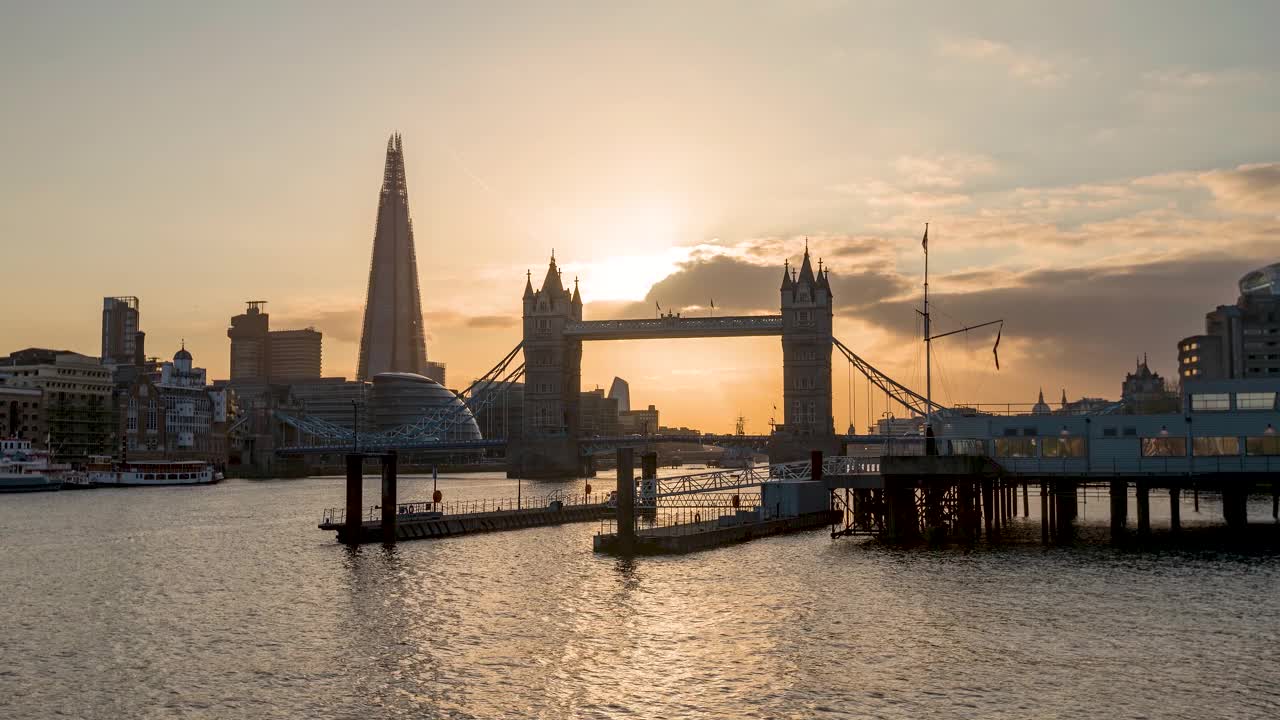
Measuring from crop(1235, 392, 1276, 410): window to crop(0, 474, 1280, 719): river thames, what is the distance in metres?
12.8

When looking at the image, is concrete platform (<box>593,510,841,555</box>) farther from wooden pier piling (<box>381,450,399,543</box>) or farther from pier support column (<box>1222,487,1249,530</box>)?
pier support column (<box>1222,487,1249,530</box>)

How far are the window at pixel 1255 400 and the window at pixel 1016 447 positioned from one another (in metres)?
14.4

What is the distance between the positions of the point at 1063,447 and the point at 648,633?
47.0 metres

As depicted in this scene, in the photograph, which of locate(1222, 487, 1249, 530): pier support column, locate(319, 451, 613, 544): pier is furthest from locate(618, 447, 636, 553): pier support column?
locate(1222, 487, 1249, 530): pier support column

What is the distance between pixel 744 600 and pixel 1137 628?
18165 millimetres

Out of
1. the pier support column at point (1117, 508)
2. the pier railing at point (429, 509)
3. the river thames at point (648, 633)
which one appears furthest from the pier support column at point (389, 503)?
the pier support column at point (1117, 508)

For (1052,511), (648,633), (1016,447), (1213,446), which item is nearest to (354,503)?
(648,633)

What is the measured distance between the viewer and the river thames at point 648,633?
42031 millimetres

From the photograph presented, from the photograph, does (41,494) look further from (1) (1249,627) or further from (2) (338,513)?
(1) (1249,627)

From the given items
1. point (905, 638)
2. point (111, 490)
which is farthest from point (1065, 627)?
point (111, 490)

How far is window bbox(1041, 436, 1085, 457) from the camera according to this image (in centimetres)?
8888

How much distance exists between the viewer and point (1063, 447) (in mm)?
89188

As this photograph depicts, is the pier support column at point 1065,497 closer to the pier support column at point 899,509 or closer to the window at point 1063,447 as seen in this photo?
the window at point 1063,447

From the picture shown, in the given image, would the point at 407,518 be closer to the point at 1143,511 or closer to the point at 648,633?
the point at 648,633
